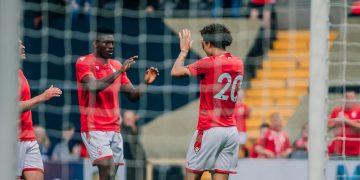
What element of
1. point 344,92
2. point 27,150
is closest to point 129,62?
point 27,150

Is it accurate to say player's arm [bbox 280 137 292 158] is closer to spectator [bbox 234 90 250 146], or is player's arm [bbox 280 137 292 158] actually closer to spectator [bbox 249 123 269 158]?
spectator [bbox 249 123 269 158]

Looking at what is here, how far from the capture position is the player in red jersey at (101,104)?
8711mm

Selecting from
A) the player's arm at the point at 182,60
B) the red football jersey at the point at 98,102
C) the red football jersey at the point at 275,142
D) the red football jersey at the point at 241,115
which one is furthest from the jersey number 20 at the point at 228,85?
the red football jersey at the point at 275,142

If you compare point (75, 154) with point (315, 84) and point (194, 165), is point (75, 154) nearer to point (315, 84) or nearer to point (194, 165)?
point (194, 165)

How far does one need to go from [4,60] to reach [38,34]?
8578 millimetres

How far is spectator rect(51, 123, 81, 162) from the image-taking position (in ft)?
36.2

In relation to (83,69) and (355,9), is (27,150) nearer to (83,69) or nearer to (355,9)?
(83,69)

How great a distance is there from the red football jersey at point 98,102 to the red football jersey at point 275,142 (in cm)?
282

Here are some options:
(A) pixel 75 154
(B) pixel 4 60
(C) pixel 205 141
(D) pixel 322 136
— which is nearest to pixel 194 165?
(C) pixel 205 141

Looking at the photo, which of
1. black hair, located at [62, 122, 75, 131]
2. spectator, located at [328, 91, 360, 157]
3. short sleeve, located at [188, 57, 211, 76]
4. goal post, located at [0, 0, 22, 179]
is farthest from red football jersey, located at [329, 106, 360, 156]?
goal post, located at [0, 0, 22, 179]

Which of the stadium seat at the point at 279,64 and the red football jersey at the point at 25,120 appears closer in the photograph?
the red football jersey at the point at 25,120

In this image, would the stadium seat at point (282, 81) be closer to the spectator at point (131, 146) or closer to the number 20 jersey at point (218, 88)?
the spectator at point (131, 146)

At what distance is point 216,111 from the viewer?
8156 millimetres

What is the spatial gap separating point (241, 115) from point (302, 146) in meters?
0.83
